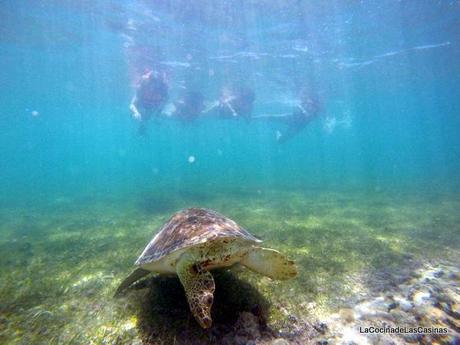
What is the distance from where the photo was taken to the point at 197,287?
3053 millimetres

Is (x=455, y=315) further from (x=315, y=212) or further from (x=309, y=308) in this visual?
(x=315, y=212)

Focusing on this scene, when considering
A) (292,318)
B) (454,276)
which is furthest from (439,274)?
(292,318)

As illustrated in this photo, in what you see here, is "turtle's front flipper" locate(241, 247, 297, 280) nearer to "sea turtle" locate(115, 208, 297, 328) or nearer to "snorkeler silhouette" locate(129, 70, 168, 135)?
"sea turtle" locate(115, 208, 297, 328)

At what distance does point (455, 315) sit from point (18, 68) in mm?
43839

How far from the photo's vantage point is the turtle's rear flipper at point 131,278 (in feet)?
13.7

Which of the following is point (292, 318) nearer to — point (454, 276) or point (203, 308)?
point (203, 308)

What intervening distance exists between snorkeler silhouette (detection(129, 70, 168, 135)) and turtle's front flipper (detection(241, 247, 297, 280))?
22947 mm

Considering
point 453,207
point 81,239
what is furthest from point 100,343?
point 453,207

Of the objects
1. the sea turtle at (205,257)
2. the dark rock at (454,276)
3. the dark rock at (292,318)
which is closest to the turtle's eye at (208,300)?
the sea turtle at (205,257)

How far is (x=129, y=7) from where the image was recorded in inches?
700

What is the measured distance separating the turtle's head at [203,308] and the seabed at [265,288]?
600 mm

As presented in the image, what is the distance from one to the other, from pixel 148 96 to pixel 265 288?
80.6ft

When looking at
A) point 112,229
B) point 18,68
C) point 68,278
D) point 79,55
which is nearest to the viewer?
point 68,278

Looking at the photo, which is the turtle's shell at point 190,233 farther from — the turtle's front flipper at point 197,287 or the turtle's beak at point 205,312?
the turtle's beak at point 205,312
